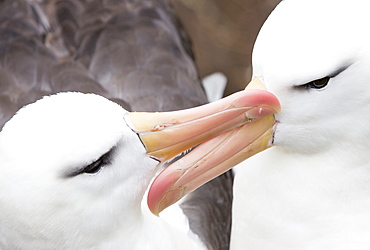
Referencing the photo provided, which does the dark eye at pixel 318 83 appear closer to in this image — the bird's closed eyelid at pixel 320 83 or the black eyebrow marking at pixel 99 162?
the bird's closed eyelid at pixel 320 83

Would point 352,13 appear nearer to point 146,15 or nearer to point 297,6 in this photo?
point 297,6

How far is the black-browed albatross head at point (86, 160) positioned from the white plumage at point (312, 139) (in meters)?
0.11

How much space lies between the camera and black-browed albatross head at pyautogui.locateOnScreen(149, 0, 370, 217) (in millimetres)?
1883

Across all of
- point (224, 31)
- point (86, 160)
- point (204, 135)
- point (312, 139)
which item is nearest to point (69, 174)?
point (86, 160)

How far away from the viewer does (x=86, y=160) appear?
1906 millimetres

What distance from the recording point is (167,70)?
10.1ft

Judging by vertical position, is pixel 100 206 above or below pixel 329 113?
below

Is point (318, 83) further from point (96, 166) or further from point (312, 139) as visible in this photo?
point (96, 166)

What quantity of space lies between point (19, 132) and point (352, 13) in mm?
912

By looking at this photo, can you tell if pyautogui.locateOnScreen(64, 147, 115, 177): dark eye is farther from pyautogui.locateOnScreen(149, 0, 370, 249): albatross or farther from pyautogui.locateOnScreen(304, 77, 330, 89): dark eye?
pyautogui.locateOnScreen(304, 77, 330, 89): dark eye

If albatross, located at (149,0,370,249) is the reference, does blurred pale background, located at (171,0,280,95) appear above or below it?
below

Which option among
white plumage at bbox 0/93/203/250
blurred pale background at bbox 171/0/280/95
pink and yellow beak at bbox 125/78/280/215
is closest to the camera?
white plumage at bbox 0/93/203/250

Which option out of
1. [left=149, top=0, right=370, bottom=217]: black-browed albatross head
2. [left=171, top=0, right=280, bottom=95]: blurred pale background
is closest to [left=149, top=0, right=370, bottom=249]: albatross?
[left=149, top=0, right=370, bottom=217]: black-browed albatross head

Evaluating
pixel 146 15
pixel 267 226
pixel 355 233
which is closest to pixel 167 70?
pixel 146 15
